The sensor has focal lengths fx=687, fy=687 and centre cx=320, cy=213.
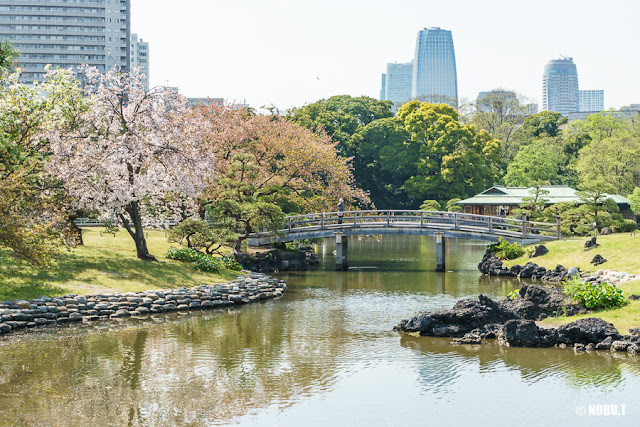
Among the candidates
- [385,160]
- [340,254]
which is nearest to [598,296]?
[340,254]

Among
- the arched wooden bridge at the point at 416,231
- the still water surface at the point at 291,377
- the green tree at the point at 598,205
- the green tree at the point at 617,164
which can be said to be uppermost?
the green tree at the point at 617,164

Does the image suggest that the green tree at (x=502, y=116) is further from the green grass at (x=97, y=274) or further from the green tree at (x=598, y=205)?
the green grass at (x=97, y=274)

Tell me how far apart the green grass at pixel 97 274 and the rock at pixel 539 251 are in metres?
17.9

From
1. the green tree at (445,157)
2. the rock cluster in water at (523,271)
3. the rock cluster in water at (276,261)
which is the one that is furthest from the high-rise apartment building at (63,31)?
the rock cluster in water at (523,271)

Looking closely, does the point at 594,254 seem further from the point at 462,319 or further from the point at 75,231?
the point at 75,231

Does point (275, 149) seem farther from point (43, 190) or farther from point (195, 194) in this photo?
point (43, 190)

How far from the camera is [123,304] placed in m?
25.8

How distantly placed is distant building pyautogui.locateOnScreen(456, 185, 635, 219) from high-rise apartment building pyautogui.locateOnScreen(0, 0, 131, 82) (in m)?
108

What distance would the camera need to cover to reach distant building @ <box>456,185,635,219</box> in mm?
59375

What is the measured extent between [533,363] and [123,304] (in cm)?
1506

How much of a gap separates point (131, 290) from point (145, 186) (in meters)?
5.20

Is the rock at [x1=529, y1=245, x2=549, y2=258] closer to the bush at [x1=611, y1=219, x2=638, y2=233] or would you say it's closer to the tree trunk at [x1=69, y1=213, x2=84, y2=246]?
the bush at [x1=611, y1=219, x2=638, y2=233]

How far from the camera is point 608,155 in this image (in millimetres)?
68625

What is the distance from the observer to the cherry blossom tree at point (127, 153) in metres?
29.2
